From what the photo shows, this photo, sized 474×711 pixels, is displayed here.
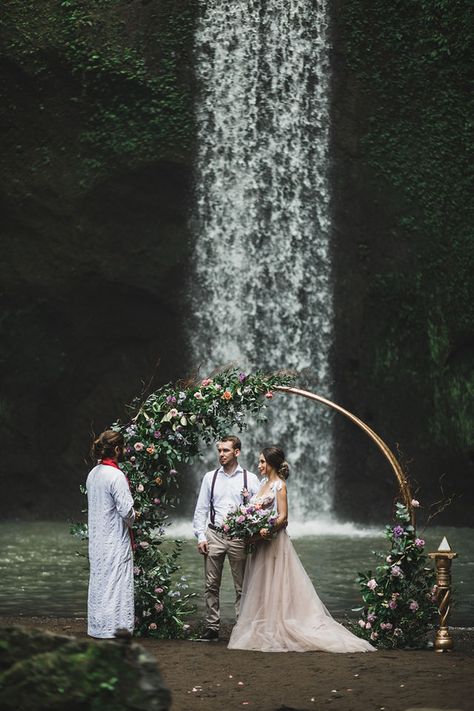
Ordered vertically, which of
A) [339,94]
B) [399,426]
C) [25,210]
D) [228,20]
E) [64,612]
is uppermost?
[228,20]

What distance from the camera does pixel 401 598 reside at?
10.2m

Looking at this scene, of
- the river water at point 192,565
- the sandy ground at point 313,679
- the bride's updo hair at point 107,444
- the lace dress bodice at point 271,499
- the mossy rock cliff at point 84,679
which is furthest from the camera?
the river water at point 192,565

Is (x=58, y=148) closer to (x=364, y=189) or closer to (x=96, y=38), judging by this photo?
(x=96, y=38)

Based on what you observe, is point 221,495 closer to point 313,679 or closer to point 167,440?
point 167,440

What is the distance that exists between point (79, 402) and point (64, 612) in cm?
1445

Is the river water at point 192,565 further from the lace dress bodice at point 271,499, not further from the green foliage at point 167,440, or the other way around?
the lace dress bodice at point 271,499

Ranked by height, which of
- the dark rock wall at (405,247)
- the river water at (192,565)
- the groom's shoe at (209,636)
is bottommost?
the groom's shoe at (209,636)

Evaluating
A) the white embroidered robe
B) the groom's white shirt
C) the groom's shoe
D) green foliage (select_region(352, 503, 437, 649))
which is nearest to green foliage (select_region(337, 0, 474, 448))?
Result: green foliage (select_region(352, 503, 437, 649))

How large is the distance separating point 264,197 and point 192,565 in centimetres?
1171

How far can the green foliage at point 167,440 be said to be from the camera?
35.2ft

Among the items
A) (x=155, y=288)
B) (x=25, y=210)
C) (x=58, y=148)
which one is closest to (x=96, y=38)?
(x=58, y=148)

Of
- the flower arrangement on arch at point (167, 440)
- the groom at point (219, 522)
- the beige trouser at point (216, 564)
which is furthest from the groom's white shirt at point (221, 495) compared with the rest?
the flower arrangement on arch at point (167, 440)

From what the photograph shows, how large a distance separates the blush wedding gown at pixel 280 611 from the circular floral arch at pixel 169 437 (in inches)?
37.1

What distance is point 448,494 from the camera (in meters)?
24.4
